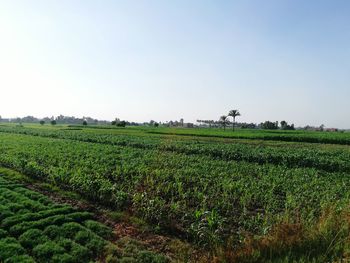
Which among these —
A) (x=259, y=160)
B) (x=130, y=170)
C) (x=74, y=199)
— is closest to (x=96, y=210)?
(x=74, y=199)

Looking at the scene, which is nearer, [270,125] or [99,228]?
[99,228]

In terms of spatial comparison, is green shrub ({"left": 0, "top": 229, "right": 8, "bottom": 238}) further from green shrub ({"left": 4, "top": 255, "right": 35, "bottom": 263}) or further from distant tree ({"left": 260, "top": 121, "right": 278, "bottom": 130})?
distant tree ({"left": 260, "top": 121, "right": 278, "bottom": 130})

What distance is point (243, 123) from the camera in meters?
141

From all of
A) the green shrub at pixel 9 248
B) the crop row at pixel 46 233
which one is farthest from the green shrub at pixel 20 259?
the green shrub at pixel 9 248

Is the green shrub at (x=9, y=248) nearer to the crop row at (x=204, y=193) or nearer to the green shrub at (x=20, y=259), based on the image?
the green shrub at (x=20, y=259)

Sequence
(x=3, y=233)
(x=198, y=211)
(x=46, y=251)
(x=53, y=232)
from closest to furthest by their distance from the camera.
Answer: (x=46, y=251) → (x=3, y=233) → (x=53, y=232) → (x=198, y=211)

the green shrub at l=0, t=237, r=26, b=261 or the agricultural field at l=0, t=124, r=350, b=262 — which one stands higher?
the agricultural field at l=0, t=124, r=350, b=262

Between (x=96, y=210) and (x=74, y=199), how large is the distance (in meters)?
1.58

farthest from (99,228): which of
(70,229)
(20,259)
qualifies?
(20,259)

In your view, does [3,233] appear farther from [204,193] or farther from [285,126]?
[285,126]

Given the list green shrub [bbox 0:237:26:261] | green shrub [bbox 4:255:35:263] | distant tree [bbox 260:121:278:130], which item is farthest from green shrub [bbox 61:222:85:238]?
distant tree [bbox 260:121:278:130]

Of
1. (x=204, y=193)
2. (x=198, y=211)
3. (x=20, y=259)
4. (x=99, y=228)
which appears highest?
(x=198, y=211)

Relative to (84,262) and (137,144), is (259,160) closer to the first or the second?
(137,144)

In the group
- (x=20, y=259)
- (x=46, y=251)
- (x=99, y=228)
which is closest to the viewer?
(x=20, y=259)
